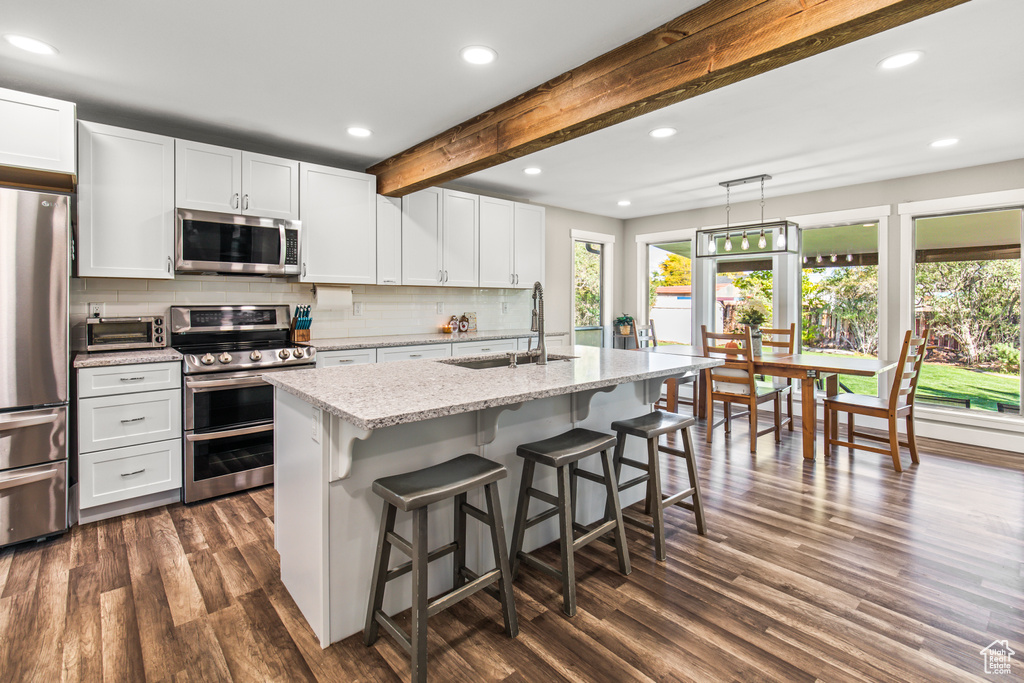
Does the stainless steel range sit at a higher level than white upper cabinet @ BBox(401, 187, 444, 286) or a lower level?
lower

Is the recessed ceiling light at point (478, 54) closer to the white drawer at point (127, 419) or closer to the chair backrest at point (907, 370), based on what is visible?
the white drawer at point (127, 419)

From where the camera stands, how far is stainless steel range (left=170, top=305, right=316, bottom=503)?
3.04m

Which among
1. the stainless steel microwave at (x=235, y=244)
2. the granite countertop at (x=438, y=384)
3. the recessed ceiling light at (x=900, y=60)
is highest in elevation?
the recessed ceiling light at (x=900, y=60)

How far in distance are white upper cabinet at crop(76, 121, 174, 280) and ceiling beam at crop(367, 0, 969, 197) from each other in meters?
1.89

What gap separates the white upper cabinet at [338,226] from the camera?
12.4 feet

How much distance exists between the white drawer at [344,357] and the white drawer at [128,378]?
880mm

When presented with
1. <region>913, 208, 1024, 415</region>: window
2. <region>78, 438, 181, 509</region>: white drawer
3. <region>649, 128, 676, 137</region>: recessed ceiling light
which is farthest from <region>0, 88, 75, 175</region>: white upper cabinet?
<region>913, 208, 1024, 415</region>: window

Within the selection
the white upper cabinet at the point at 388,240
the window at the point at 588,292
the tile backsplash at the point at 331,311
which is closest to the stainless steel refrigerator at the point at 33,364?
the tile backsplash at the point at 331,311

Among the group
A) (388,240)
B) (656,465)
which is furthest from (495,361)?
(388,240)

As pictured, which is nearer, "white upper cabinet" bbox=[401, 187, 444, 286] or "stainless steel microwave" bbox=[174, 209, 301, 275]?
"stainless steel microwave" bbox=[174, 209, 301, 275]

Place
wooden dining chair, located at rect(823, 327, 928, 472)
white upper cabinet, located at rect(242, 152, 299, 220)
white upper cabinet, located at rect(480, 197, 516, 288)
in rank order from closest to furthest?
1. white upper cabinet, located at rect(242, 152, 299, 220)
2. wooden dining chair, located at rect(823, 327, 928, 472)
3. white upper cabinet, located at rect(480, 197, 516, 288)

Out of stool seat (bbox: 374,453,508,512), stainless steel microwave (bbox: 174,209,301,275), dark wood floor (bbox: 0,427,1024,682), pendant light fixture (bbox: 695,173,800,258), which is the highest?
pendant light fixture (bbox: 695,173,800,258)

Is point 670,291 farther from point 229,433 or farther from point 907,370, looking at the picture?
point 229,433

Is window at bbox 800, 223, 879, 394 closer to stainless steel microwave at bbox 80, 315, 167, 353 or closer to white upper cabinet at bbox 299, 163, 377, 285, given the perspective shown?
white upper cabinet at bbox 299, 163, 377, 285
